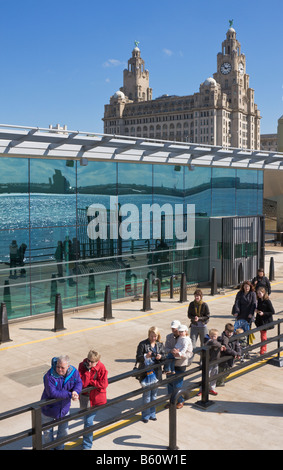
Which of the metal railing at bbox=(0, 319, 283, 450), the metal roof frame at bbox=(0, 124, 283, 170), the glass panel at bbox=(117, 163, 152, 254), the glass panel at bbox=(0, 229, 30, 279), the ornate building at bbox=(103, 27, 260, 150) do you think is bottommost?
the metal railing at bbox=(0, 319, 283, 450)

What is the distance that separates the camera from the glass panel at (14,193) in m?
14.6

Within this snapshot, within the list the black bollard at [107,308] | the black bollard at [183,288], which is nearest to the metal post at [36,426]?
the black bollard at [107,308]

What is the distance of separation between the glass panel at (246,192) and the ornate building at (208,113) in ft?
468

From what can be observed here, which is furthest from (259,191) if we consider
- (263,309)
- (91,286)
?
(263,309)

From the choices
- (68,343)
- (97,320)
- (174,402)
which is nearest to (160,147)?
(97,320)

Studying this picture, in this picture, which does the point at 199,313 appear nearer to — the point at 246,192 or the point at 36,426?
the point at 36,426

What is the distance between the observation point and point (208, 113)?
166 metres

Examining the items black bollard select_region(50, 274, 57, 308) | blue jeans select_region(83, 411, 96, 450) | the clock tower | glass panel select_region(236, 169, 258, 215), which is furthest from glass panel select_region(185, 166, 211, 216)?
the clock tower

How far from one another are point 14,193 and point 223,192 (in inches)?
411

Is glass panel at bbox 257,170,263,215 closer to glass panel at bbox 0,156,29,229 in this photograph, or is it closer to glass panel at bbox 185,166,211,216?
glass panel at bbox 185,166,211,216

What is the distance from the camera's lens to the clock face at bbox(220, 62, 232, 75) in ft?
615

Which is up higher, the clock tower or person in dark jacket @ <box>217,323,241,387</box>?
the clock tower

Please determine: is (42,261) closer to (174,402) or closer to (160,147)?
(160,147)

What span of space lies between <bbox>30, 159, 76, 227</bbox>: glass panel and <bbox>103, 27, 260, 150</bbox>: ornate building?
5965 inches
